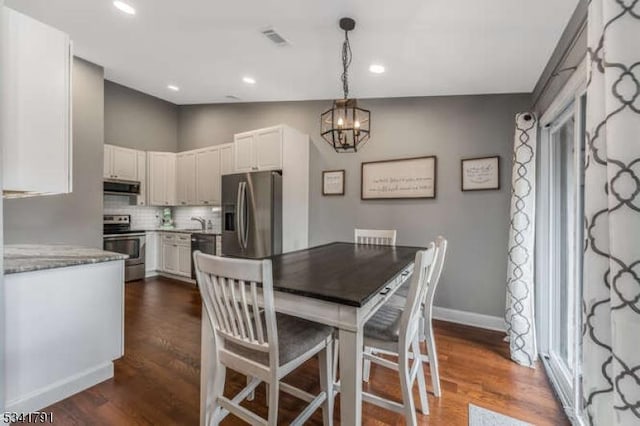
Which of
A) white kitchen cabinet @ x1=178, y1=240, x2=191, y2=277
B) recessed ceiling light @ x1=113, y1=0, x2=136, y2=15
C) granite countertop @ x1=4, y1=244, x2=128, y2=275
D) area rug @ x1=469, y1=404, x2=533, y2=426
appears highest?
recessed ceiling light @ x1=113, y1=0, x2=136, y2=15

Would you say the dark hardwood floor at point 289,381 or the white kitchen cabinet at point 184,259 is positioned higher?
the white kitchen cabinet at point 184,259

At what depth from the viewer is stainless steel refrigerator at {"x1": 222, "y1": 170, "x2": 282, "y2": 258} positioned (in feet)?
12.2

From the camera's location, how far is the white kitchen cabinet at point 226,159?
475 cm

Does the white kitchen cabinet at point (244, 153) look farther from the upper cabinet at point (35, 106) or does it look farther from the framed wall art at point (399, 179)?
the upper cabinet at point (35, 106)

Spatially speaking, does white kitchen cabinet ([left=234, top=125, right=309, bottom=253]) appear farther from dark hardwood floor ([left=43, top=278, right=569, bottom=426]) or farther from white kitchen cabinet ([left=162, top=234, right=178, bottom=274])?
white kitchen cabinet ([left=162, top=234, right=178, bottom=274])

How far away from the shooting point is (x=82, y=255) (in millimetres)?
2102

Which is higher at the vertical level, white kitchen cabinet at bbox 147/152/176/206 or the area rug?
white kitchen cabinet at bbox 147/152/176/206

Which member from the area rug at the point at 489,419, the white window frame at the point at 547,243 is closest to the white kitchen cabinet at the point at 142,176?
the area rug at the point at 489,419

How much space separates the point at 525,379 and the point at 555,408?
313mm

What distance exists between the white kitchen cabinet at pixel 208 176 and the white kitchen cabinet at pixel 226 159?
86 mm

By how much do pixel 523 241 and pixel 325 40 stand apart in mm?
2409

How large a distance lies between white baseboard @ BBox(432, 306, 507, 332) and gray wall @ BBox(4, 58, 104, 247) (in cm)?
431

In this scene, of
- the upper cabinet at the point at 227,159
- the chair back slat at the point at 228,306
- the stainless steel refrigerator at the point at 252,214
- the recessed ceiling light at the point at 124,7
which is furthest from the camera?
the upper cabinet at the point at 227,159

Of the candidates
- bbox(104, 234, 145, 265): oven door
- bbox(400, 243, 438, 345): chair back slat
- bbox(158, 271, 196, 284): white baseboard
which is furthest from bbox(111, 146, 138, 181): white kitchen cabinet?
bbox(400, 243, 438, 345): chair back slat
